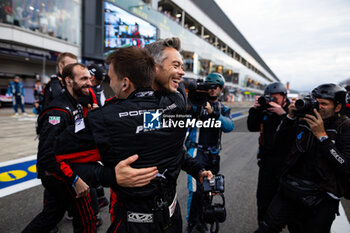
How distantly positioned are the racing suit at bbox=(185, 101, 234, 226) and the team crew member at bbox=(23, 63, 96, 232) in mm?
1212

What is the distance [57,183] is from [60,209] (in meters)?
0.33

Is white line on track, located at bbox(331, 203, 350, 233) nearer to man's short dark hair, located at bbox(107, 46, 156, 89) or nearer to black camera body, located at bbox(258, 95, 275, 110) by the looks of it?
black camera body, located at bbox(258, 95, 275, 110)

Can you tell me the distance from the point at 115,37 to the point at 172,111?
1567 cm

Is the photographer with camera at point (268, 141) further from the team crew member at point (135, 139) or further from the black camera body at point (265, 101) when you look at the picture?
the team crew member at point (135, 139)

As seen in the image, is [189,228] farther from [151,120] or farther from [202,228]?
[151,120]

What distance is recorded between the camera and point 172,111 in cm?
127

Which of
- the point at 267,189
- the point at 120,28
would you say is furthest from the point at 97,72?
the point at 120,28

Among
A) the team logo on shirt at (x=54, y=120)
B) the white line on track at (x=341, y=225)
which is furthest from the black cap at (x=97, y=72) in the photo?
the white line on track at (x=341, y=225)

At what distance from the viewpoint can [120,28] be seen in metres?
15.1

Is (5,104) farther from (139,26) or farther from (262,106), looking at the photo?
(262,106)

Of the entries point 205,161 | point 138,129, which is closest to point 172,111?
point 138,129

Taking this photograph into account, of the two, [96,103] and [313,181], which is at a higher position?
[96,103]

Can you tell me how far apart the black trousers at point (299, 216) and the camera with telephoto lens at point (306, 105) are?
0.80 m

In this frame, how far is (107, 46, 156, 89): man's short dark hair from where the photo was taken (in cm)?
111
